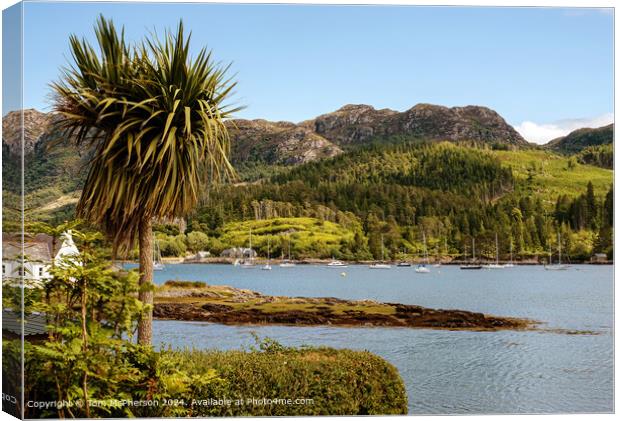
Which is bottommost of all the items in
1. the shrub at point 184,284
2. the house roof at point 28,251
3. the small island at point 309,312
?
the small island at point 309,312

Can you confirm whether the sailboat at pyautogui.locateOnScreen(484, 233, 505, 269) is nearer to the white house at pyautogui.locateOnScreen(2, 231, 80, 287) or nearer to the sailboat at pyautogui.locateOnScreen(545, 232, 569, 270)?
the sailboat at pyautogui.locateOnScreen(545, 232, 569, 270)

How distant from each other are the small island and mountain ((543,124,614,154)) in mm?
3184

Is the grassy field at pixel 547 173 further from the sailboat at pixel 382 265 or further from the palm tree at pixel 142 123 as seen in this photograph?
the palm tree at pixel 142 123

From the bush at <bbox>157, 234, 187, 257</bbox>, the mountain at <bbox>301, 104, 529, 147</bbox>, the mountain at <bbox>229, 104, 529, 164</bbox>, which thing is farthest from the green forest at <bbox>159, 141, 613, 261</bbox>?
the mountain at <bbox>301, 104, 529, 147</bbox>

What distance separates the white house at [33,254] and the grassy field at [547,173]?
846 cm

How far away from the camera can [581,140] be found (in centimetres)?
1362

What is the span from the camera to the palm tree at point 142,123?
1042cm

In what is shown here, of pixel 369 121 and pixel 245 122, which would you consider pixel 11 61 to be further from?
pixel 369 121

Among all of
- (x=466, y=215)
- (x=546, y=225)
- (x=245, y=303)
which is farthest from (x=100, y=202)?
(x=546, y=225)

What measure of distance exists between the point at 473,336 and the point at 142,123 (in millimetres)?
7234

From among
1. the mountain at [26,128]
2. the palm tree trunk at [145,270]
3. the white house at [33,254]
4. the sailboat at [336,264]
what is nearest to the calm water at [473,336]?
the sailboat at [336,264]

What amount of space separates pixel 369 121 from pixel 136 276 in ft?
20.3

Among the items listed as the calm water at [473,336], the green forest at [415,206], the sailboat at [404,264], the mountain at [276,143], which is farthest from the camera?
the sailboat at [404,264]

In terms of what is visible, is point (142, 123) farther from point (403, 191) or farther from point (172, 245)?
point (403, 191)
